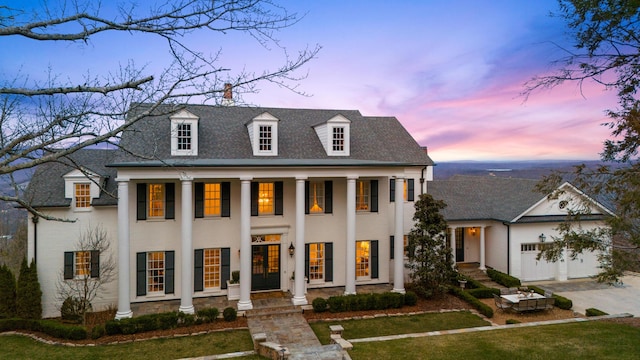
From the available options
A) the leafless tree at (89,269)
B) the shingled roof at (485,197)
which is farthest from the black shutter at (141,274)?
the shingled roof at (485,197)

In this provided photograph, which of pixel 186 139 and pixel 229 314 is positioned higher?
pixel 186 139

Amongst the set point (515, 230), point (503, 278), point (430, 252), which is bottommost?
point (503, 278)

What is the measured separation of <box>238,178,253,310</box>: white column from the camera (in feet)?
53.9

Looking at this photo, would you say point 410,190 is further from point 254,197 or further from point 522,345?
point 522,345

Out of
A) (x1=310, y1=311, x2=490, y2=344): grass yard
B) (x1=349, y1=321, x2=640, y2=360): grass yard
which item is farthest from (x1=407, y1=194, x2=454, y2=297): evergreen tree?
(x1=349, y1=321, x2=640, y2=360): grass yard

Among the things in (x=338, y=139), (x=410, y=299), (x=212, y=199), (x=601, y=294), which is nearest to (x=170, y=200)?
(x=212, y=199)

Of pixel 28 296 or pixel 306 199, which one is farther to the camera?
pixel 306 199

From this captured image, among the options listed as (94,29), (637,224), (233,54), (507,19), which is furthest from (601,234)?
(94,29)

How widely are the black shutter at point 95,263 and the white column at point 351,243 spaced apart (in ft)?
37.5

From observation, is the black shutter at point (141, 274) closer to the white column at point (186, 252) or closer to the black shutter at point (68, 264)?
the white column at point (186, 252)

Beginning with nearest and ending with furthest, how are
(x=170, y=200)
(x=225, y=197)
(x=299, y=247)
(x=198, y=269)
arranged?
(x=299, y=247) → (x=170, y=200) → (x=198, y=269) → (x=225, y=197)

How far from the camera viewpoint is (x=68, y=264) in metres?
16.8

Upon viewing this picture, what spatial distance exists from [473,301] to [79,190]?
18854mm

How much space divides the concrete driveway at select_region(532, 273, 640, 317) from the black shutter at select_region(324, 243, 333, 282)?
38.1 ft
